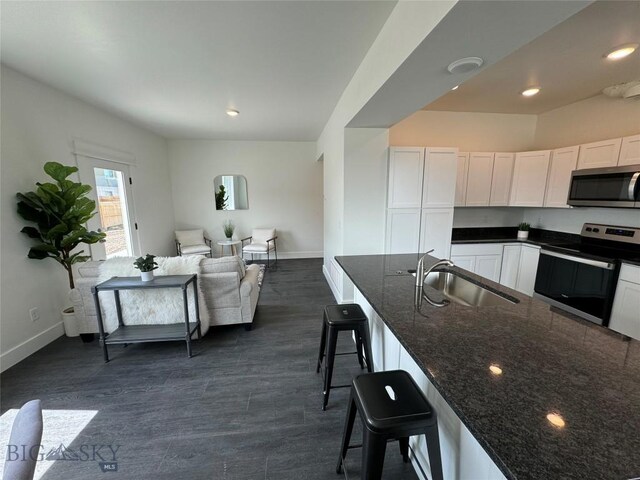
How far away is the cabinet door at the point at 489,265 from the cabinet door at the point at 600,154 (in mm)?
1385

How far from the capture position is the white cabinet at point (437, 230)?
3317 millimetres

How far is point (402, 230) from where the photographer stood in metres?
3.33

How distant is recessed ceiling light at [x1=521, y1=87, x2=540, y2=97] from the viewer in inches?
113

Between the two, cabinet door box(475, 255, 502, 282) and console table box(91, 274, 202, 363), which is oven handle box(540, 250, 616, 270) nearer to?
cabinet door box(475, 255, 502, 282)

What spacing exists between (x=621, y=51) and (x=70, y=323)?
18.7 feet

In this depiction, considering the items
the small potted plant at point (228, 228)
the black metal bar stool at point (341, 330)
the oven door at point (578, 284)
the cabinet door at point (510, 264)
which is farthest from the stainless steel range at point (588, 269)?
the small potted plant at point (228, 228)

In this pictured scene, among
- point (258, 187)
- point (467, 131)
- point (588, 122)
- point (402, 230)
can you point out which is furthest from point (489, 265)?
point (258, 187)

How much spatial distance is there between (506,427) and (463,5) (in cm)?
151

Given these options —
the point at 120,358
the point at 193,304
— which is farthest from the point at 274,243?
the point at 120,358

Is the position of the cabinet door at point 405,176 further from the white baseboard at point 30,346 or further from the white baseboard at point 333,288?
the white baseboard at point 30,346

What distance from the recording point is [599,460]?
0.58m

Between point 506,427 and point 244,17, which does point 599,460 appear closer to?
point 506,427

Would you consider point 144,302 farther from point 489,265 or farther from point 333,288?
point 489,265

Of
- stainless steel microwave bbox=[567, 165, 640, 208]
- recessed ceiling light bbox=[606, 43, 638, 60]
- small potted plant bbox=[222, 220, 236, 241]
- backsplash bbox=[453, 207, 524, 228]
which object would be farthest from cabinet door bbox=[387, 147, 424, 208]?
small potted plant bbox=[222, 220, 236, 241]
